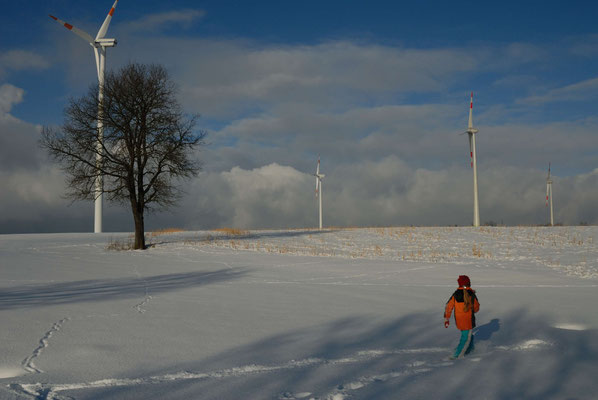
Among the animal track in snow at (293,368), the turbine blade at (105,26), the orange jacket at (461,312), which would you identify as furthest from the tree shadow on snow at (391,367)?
the turbine blade at (105,26)

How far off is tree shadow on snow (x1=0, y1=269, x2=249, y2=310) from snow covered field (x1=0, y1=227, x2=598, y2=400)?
5cm

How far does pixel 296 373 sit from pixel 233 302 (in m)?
4.70

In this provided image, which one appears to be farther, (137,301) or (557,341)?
(137,301)

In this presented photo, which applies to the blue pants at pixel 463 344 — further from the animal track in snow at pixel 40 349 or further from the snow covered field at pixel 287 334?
the animal track in snow at pixel 40 349

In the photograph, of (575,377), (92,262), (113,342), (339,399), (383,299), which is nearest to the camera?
(339,399)

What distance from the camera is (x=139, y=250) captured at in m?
23.4

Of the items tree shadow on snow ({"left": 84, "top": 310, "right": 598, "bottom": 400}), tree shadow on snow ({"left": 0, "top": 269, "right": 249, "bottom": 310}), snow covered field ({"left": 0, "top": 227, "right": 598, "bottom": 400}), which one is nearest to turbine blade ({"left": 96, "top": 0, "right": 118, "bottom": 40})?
snow covered field ({"left": 0, "top": 227, "right": 598, "bottom": 400})

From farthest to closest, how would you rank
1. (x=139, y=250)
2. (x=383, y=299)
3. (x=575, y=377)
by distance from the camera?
(x=139, y=250) → (x=383, y=299) → (x=575, y=377)

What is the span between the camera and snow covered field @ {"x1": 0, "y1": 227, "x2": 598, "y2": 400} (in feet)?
15.5

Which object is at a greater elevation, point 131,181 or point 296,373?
point 131,181

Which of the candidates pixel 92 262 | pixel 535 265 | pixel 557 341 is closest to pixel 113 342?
pixel 557 341

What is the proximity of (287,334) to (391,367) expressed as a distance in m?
1.96

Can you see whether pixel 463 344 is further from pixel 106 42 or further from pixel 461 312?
pixel 106 42

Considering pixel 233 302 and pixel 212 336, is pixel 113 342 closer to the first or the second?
pixel 212 336
